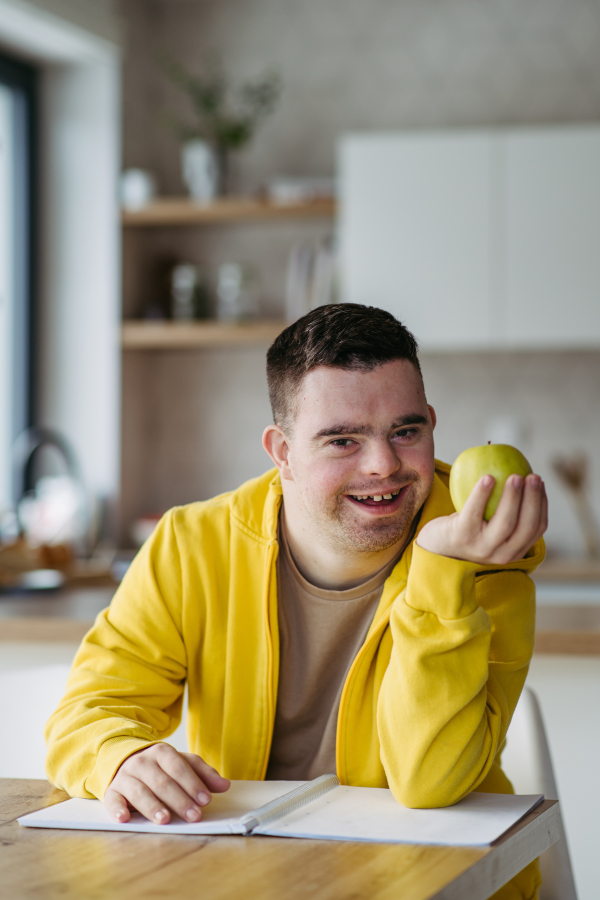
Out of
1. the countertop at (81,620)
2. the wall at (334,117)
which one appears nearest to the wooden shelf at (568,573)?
the wall at (334,117)

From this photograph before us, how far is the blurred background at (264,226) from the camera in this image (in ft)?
10.4

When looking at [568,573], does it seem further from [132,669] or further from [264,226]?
[132,669]

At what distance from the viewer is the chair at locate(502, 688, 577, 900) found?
49.2 inches

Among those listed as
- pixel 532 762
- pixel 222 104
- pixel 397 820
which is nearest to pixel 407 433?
pixel 397 820

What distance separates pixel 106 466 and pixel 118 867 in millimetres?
2786

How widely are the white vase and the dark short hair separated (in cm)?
240

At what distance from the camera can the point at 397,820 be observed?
93 cm

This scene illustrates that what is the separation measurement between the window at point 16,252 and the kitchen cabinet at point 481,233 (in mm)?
1195

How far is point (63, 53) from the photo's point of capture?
3484mm

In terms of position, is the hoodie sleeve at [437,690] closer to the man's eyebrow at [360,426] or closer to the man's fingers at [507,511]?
the man's fingers at [507,511]

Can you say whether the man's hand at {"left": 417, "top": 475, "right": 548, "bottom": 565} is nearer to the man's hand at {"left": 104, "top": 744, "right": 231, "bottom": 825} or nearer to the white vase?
the man's hand at {"left": 104, "top": 744, "right": 231, "bottom": 825}

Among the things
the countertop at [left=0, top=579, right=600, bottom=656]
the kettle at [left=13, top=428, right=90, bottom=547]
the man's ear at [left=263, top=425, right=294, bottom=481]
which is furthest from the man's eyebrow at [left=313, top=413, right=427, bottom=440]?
the kettle at [left=13, top=428, right=90, bottom=547]

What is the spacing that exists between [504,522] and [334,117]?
3041 mm

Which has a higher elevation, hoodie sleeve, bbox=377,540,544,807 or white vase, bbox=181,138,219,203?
white vase, bbox=181,138,219,203
